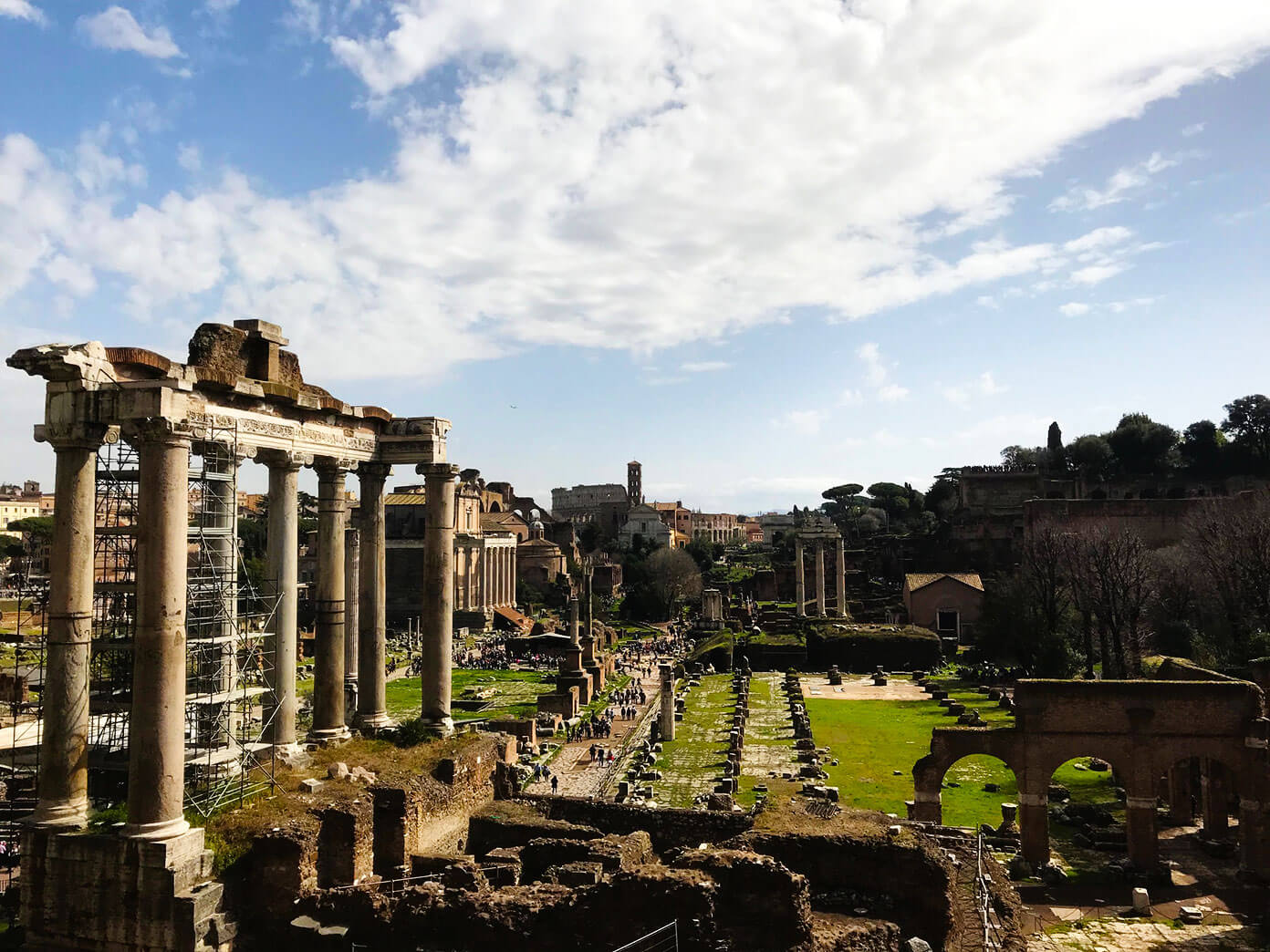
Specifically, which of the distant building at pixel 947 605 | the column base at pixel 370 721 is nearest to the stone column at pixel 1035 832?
the column base at pixel 370 721

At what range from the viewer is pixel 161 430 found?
1036 cm

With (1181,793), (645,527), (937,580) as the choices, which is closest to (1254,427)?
(937,580)

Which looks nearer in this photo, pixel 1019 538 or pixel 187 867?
pixel 187 867

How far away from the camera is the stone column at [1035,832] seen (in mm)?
18484

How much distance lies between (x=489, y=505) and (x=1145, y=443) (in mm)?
66625

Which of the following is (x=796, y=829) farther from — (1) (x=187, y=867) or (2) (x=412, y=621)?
(2) (x=412, y=621)

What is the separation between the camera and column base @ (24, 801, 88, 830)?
10477mm

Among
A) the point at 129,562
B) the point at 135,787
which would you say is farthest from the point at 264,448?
the point at 135,787

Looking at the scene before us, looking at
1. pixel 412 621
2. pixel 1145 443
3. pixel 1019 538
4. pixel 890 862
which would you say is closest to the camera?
pixel 890 862

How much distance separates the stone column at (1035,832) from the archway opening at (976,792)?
183 cm

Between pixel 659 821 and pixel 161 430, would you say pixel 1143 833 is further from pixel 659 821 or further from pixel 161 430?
pixel 161 430

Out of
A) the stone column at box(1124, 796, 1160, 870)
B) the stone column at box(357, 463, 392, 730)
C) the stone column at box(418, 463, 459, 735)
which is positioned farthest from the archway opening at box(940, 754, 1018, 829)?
the stone column at box(357, 463, 392, 730)

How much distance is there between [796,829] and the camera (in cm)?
1295

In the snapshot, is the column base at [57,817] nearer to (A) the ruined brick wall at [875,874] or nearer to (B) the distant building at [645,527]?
(A) the ruined brick wall at [875,874]
